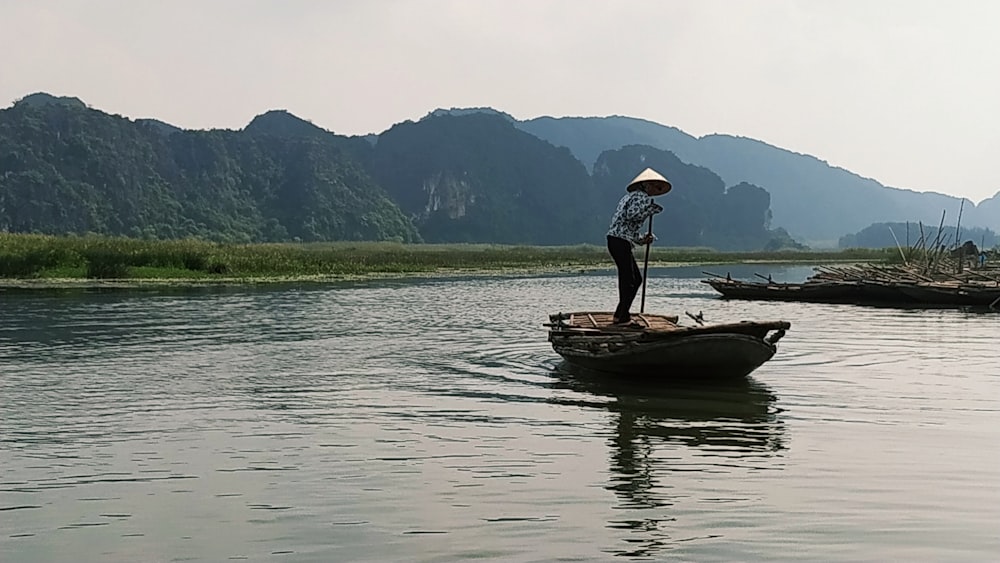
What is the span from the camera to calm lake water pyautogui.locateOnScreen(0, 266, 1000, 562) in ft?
15.5

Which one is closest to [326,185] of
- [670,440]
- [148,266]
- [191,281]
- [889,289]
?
[148,266]

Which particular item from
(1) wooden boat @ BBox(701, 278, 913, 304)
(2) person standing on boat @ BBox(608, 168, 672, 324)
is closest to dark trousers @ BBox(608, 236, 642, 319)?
(2) person standing on boat @ BBox(608, 168, 672, 324)

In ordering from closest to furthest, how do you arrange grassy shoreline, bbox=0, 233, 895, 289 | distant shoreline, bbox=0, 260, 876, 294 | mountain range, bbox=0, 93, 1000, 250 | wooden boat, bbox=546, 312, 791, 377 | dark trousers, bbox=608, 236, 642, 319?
wooden boat, bbox=546, 312, 791, 377
dark trousers, bbox=608, 236, 642, 319
distant shoreline, bbox=0, 260, 876, 294
grassy shoreline, bbox=0, 233, 895, 289
mountain range, bbox=0, 93, 1000, 250

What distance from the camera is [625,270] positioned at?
34.0 ft

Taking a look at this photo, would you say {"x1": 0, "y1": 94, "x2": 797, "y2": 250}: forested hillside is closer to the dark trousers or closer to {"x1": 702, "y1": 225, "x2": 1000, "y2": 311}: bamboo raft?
{"x1": 702, "y1": 225, "x2": 1000, "y2": 311}: bamboo raft

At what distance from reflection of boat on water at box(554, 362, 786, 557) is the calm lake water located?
0.03 metres

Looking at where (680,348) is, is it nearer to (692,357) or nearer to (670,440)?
(692,357)

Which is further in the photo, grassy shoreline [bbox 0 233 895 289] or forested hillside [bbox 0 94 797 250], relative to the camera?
forested hillside [bbox 0 94 797 250]

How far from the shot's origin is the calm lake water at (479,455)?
4727 mm

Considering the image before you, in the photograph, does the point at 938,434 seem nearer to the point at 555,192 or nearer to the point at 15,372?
the point at 15,372

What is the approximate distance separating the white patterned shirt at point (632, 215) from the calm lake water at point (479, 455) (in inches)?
67.6

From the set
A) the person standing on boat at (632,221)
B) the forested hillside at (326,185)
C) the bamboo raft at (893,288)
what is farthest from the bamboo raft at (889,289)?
the forested hillside at (326,185)

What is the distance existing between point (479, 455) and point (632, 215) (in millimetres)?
4339

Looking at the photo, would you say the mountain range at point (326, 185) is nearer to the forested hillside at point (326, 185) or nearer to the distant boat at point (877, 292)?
the forested hillside at point (326, 185)
